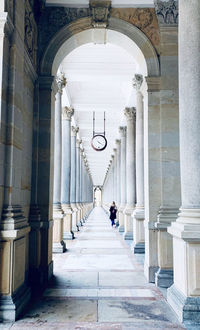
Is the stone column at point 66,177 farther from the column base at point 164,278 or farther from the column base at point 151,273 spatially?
the column base at point 164,278

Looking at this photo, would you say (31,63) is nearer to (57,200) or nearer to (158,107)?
(158,107)

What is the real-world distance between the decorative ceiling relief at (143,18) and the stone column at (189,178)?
2.90 m

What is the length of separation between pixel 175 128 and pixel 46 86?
12.2 feet

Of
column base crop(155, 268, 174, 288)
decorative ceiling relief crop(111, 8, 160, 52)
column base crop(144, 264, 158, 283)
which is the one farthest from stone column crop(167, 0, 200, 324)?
decorative ceiling relief crop(111, 8, 160, 52)

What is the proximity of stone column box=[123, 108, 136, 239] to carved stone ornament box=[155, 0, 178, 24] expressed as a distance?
9.54m

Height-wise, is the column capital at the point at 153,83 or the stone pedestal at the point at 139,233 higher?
the column capital at the point at 153,83

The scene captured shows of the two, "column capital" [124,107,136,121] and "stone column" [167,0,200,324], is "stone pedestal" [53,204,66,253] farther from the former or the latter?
"column capital" [124,107,136,121]

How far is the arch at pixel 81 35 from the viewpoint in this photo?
30.6ft

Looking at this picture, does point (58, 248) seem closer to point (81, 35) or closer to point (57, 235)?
point (57, 235)

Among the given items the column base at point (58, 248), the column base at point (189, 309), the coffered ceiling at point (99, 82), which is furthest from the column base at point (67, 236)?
the column base at point (189, 309)

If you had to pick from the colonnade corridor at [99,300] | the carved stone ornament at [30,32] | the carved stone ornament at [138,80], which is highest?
the carved stone ornament at [138,80]

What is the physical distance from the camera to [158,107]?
367 inches

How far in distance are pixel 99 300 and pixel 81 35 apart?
728 cm

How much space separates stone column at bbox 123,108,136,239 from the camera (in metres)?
17.3
